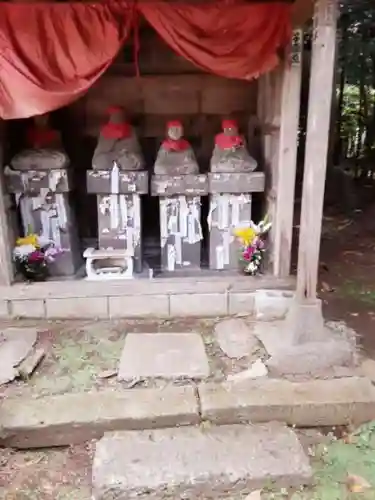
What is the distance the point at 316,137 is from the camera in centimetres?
320

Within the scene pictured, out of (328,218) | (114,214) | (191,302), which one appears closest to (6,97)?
(114,214)

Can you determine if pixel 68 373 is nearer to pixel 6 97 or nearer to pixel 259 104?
pixel 6 97

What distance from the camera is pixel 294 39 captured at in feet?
12.3

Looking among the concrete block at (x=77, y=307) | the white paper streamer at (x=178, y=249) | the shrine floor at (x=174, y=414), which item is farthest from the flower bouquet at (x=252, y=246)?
the concrete block at (x=77, y=307)

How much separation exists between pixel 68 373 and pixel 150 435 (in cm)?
79

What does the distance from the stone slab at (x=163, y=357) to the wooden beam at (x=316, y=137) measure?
77cm

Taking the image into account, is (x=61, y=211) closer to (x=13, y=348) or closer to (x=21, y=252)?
(x=21, y=252)

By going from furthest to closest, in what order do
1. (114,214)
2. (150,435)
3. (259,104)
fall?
1. (259,104)
2. (114,214)
3. (150,435)

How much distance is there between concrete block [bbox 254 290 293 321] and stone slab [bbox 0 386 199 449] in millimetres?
1190

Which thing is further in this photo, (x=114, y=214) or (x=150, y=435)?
(x=114, y=214)

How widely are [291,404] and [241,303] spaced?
127cm

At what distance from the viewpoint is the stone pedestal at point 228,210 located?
426 cm

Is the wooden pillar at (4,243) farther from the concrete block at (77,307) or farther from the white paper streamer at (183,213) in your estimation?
the white paper streamer at (183,213)

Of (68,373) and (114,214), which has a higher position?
(114,214)
